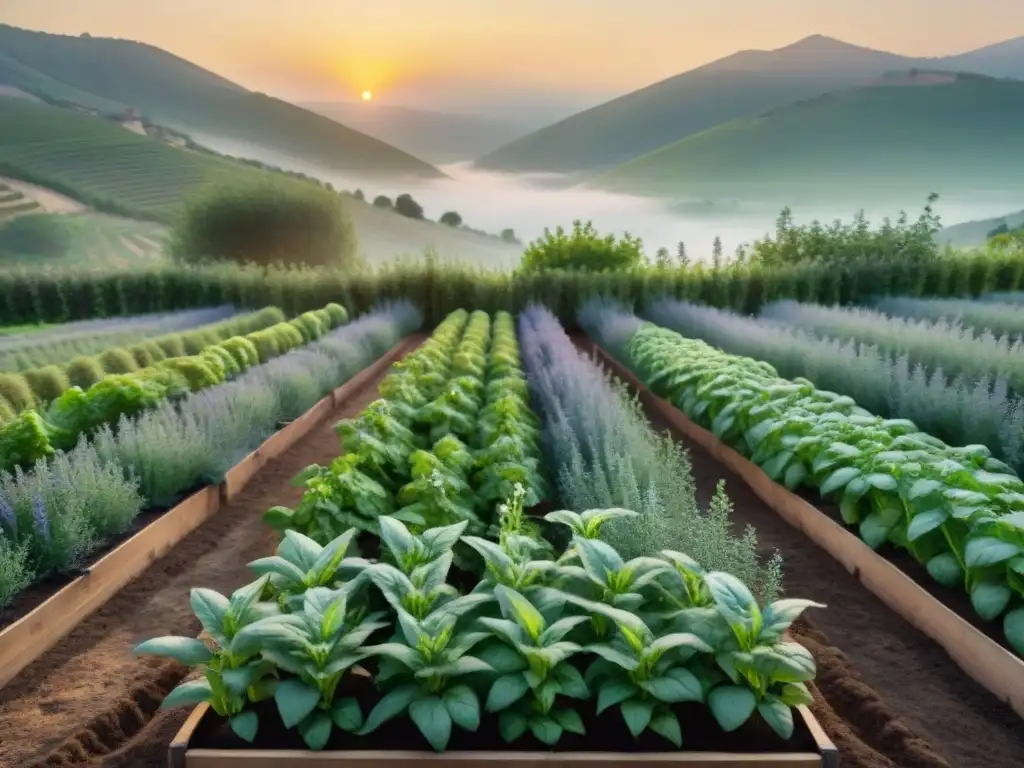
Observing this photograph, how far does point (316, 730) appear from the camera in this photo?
1.88m

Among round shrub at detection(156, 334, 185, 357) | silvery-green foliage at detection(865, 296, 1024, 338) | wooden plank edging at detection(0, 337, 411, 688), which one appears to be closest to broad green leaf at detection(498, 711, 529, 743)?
wooden plank edging at detection(0, 337, 411, 688)

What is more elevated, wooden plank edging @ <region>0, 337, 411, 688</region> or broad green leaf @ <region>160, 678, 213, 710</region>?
broad green leaf @ <region>160, 678, 213, 710</region>

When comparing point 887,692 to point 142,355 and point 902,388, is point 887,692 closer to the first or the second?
point 902,388

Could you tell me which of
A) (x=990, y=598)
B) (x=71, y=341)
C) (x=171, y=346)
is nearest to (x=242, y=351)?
(x=171, y=346)

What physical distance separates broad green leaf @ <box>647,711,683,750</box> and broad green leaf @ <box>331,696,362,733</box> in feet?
2.25

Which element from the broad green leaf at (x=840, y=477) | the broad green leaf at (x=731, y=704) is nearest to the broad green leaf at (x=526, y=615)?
the broad green leaf at (x=731, y=704)

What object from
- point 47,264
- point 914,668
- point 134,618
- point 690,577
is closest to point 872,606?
point 914,668

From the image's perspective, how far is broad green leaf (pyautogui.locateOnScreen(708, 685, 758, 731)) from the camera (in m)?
1.85

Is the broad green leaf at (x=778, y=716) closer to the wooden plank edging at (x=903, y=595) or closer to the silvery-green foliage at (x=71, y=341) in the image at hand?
the wooden plank edging at (x=903, y=595)

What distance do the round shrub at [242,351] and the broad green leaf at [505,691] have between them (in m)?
5.98

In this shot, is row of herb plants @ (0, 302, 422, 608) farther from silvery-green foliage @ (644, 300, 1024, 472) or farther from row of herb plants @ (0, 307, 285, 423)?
silvery-green foliage @ (644, 300, 1024, 472)

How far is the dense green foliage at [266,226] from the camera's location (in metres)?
24.1

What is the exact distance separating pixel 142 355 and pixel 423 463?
5.56 m

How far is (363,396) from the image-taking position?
8.14 meters
